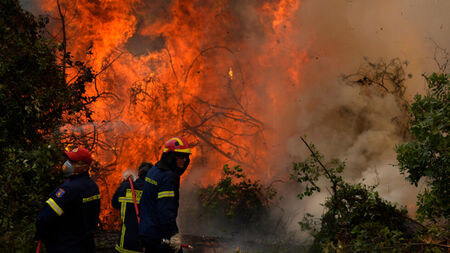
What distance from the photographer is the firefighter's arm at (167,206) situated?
165 inches

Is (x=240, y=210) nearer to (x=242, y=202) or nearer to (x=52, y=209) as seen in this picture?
(x=242, y=202)

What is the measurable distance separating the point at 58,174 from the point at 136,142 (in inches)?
123

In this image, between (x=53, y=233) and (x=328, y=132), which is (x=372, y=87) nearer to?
(x=328, y=132)

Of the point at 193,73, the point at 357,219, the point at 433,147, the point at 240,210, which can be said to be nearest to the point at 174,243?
the point at 433,147

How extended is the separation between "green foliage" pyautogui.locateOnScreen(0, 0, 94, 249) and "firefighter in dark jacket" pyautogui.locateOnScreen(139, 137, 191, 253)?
2.96m

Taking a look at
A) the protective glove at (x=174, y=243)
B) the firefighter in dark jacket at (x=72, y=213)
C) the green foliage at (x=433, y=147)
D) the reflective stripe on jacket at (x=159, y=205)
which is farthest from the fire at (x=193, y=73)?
the protective glove at (x=174, y=243)

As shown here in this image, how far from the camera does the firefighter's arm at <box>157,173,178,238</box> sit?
419 cm

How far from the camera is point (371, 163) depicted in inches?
418

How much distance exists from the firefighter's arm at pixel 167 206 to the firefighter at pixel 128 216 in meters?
1.07

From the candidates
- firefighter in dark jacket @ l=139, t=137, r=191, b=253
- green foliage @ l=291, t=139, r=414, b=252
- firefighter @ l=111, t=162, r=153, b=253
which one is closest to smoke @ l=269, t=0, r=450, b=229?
green foliage @ l=291, t=139, r=414, b=252

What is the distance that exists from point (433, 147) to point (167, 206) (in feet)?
12.0

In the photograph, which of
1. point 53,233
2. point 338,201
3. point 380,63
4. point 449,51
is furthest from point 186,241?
point 449,51

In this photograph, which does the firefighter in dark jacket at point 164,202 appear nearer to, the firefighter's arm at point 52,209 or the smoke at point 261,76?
the firefighter's arm at point 52,209

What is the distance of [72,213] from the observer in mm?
4414
